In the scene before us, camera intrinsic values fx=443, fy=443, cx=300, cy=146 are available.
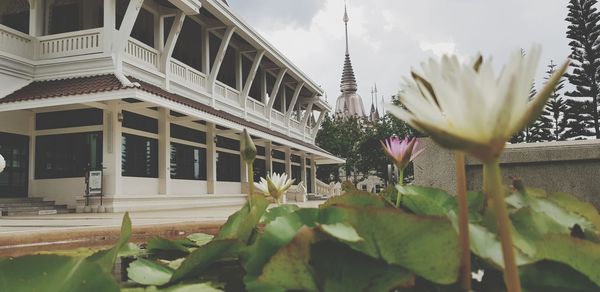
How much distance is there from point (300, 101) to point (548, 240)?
17.5 metres

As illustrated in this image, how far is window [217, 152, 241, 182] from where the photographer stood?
460 inches

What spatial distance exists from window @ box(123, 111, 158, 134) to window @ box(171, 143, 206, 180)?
2.54 ft

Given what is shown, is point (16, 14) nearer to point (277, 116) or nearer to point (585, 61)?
point (277, 116)

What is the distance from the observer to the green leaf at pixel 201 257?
60 cm

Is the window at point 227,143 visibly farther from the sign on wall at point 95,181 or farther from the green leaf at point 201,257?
the green leaf at point 201,257

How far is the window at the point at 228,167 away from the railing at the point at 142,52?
3.51 metres

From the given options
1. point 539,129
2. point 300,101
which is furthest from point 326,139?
point 539,129

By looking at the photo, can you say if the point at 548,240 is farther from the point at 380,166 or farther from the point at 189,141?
the point at 380,166

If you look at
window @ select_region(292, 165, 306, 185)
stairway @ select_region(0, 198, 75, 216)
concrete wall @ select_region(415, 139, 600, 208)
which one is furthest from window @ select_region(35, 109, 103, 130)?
window @ select_region(292, 165, 306, 185)

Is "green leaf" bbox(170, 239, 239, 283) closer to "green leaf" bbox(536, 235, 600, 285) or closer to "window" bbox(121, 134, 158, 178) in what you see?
"green leaf" bbox(536, 235, 600, 285)

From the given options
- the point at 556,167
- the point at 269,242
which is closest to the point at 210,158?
the point at 556,167

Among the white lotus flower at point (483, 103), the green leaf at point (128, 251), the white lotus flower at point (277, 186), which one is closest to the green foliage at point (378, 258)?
the white lotus flower at point (483, 103)

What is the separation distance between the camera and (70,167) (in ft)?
25.9

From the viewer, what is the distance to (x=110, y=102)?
740 centimetres
